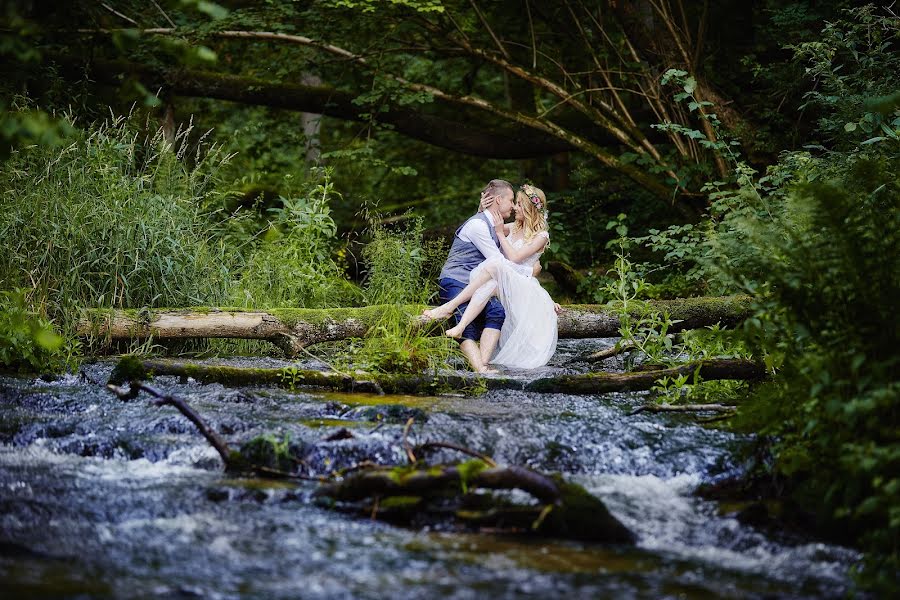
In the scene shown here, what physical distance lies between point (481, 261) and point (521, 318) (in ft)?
2.65

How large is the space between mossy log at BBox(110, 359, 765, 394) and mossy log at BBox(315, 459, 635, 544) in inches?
91.0

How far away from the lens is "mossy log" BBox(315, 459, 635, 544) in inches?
136

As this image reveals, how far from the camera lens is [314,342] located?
7.57 meters

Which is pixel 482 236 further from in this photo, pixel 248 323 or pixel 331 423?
pixel 331 423

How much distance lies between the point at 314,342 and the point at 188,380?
1508 millimetres

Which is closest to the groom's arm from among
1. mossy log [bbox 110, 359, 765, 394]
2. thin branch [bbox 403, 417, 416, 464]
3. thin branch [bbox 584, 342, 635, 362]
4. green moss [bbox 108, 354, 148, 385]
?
thin branch [bbox 584, 342, 635, 362]

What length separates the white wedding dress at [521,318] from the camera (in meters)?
7.98

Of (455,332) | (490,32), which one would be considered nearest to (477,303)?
(455,332)

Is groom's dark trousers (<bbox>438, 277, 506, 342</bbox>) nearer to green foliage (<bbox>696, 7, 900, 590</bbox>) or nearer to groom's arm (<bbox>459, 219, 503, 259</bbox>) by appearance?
groom's arm (<bbox>459, 219, 503, 259</bbox>)

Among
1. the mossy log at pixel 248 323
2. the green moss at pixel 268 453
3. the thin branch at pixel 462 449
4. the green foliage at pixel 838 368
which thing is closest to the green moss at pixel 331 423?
the green moss at pixel 268 453

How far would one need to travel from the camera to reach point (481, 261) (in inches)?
334

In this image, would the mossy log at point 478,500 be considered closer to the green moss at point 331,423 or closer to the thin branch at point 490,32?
the green moss at point 331,423

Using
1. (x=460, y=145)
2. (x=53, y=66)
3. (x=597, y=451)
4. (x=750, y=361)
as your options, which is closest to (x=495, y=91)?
(x=460, y=145)

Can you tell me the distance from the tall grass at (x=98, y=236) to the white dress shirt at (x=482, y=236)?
91.3 inches
